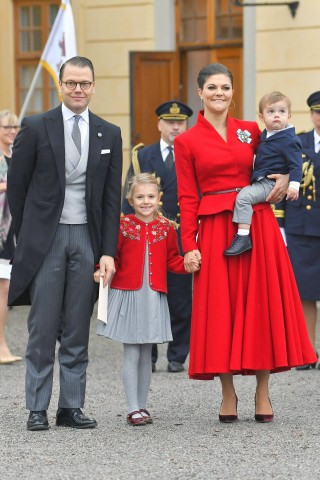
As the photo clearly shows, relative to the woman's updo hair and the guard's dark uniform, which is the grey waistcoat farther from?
the guard's dark uniform

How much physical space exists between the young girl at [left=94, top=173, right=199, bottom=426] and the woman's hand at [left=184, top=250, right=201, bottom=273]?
0.19 m

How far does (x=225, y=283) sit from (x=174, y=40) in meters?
9.51

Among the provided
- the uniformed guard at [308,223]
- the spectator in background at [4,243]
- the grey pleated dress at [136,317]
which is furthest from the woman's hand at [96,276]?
the spectator in background at [4,243]

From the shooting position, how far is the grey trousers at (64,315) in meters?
7.54

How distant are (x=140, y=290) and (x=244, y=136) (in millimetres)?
1009

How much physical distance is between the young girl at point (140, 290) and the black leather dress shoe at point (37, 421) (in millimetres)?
477

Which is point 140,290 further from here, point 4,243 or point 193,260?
point 4,243

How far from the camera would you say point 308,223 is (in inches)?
403

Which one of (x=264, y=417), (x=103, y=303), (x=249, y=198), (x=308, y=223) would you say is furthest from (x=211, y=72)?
(x=308, y=223)

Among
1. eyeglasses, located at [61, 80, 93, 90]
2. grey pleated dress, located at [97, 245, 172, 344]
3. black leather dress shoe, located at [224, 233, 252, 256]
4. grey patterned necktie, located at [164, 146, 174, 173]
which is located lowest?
grey pleated dress, located at [97, 245, 172, 344]

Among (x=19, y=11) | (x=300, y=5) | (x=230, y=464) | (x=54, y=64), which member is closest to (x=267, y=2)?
(x=300, y=5)

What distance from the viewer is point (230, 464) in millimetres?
6594

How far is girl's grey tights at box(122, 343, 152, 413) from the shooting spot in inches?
307

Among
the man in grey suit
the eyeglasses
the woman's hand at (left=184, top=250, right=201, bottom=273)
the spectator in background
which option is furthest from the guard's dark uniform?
the eyeglasses
